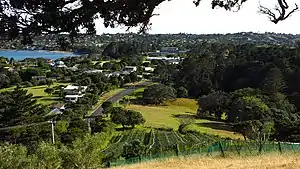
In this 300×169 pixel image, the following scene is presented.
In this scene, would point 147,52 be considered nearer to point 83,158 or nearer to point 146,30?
point 83,158

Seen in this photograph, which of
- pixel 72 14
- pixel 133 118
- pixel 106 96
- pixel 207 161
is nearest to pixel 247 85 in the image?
pixel 106 96

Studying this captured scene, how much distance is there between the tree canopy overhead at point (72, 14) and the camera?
6098 millimetres

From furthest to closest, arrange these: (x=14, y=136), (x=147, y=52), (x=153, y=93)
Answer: (x=147, y=52)
(x=153, y=93)
(x=14, y=136)

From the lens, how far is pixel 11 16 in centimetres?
611

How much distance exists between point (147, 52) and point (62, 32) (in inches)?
4502

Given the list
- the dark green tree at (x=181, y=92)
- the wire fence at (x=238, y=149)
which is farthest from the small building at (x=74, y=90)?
the wire fence at (x=238, y=149)

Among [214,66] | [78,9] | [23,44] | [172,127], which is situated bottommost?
[172,127]

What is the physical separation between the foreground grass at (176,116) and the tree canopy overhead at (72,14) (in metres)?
32.9

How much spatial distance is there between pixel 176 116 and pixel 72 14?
4590 centimetres

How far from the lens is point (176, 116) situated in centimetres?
5188

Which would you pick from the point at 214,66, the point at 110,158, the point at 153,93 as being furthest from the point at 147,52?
the point at 110,158

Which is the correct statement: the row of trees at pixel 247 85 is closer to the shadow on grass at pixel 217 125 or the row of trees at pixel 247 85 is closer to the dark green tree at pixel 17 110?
the shadow on grass at pixel 217 125

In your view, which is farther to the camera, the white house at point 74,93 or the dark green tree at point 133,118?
the white house at point 74,93

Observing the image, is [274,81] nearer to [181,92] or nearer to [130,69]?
[181,92]
